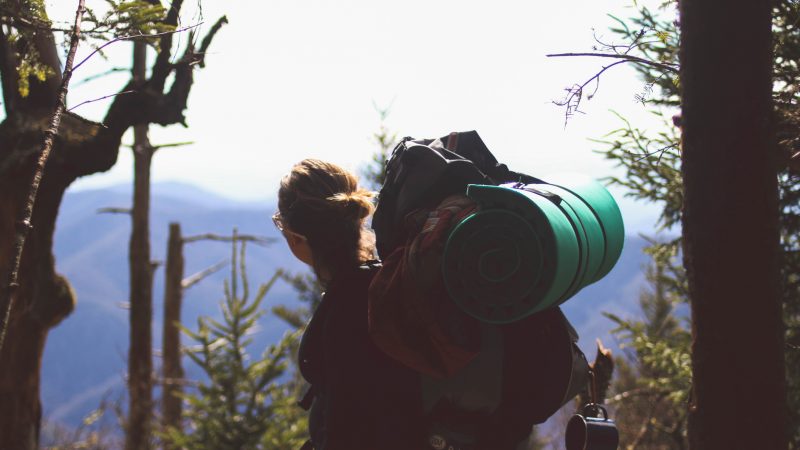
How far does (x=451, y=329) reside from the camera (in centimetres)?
207

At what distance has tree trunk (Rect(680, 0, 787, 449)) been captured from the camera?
187 cm

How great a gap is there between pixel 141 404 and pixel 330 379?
12.2m

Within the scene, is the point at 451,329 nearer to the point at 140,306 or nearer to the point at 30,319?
the point at 30,319

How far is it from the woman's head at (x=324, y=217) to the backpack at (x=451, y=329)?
17 centimetres

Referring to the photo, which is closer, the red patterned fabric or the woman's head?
the red patterned fabric

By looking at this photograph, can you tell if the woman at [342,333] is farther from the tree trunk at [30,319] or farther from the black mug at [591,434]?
the tree trunk at [30,319]

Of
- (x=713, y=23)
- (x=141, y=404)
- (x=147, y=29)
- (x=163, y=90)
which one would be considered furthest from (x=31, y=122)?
(x=141, y=404)

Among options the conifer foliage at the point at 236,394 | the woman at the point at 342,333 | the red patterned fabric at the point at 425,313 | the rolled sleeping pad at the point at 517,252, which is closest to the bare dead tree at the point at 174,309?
the conifer foliage at the point at 236,394

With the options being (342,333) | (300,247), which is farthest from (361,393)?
(300,247)

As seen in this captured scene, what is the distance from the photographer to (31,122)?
416cm

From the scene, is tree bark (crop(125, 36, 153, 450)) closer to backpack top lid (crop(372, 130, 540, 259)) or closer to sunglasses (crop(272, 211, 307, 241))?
sunglasses (crop(272, 211, 307, 241))

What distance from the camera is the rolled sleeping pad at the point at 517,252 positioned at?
1917mm

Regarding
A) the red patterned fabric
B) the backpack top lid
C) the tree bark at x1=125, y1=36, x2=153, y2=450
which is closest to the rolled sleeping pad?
the red patterned fabric

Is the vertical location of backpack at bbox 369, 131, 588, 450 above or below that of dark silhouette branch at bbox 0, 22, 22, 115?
below
